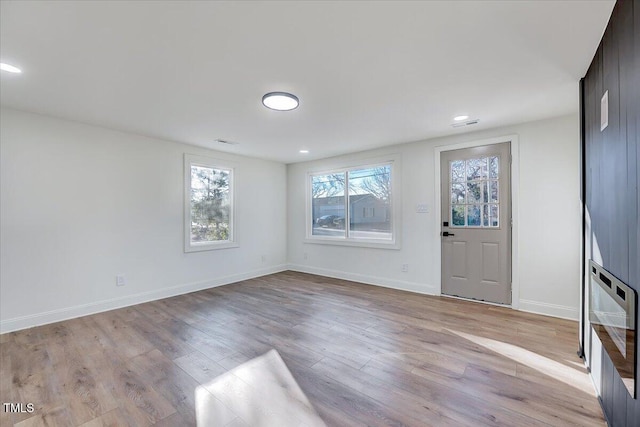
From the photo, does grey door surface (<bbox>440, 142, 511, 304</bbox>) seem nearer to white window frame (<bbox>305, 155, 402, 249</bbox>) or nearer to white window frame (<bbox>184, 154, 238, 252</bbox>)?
white window frame (<bbox>305, 155, 402, 249</bbox>)

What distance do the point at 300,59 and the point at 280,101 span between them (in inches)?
28.5

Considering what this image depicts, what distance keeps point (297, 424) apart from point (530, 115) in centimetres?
388

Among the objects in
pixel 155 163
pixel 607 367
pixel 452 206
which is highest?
pixel 155 163

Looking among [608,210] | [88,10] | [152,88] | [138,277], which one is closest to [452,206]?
[608,210]

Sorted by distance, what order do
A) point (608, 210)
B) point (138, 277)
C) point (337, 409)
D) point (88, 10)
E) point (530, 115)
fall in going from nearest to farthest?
point (88, 10), point (608, 210), point (337, 409), point (530, 115), point (138, 277)

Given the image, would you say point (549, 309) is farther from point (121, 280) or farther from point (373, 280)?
point (121, 280)

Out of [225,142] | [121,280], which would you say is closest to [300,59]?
[225,142]

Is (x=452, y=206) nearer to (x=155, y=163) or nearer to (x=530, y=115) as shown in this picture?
(x=530, y=115)

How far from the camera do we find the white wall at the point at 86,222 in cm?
306

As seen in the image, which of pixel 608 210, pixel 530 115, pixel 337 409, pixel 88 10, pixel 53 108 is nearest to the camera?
pixel 88 10

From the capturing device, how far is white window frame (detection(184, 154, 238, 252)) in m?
4.54

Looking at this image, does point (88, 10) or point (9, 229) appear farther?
point (9, 229)

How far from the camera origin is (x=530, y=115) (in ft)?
10.8

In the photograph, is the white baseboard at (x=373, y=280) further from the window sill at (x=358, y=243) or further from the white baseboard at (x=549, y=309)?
the white baseboard at (x=549, y=309)
